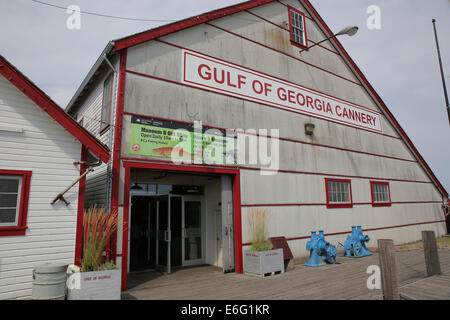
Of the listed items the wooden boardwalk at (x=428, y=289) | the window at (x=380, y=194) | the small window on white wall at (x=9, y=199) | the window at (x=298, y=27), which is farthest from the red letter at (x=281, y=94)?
the small window on white wall at (x=9, y=199)

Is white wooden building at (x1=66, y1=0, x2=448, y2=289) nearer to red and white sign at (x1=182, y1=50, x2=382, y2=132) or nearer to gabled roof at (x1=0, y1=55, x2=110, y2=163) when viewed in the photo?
red and white sign at (x1=182, y1=50, x2=382, y2=132)

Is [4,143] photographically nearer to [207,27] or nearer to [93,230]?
[93,230]

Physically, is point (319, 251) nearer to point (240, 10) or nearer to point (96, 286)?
point (96, 286)

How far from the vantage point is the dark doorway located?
11.0 meters

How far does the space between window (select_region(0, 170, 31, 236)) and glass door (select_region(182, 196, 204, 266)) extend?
5.24 meters

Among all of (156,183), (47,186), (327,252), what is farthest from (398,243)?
(47,186)

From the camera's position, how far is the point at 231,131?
9781 millimetres

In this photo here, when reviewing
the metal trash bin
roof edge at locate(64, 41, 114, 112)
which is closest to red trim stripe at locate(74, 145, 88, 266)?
the metal trash bin

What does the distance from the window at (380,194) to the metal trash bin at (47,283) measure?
13426 millimetres

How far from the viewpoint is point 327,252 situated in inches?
397

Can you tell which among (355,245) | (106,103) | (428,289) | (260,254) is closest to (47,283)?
(260,254)

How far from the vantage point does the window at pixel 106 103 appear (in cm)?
853

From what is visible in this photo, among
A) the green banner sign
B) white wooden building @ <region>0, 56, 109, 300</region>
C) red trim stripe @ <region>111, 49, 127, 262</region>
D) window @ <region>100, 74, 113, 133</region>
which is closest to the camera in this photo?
white wooden building @ <region>0, 56, 109, 300</region>

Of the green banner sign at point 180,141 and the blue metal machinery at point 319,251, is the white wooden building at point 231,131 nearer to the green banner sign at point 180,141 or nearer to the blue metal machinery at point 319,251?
the green banner sign at point 180,141
